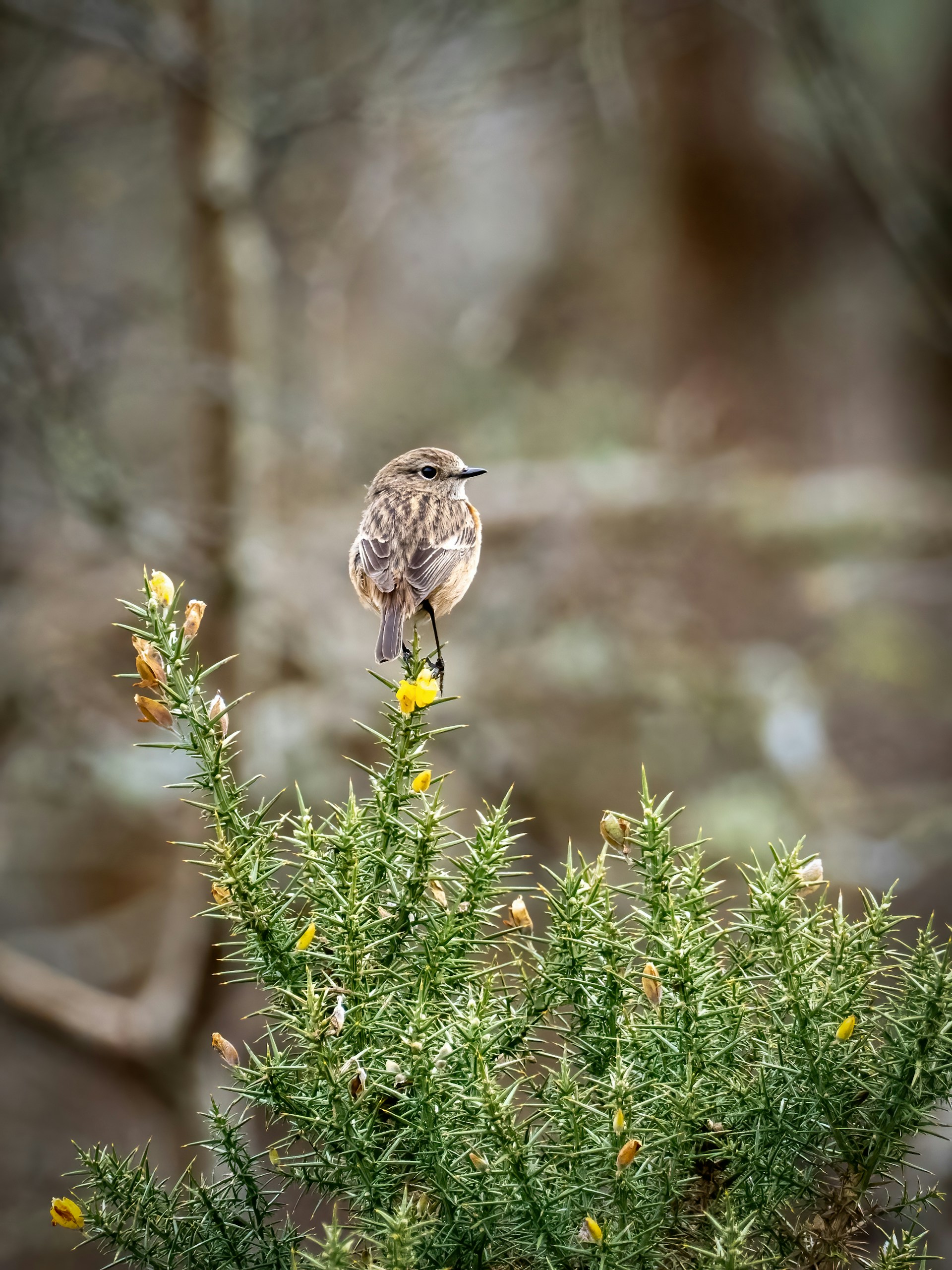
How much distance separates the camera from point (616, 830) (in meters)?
1.37

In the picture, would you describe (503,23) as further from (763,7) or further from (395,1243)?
(395,1243)

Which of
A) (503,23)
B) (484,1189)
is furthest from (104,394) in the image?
(484,1189)

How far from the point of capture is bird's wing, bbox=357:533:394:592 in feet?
8.55

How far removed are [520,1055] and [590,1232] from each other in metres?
0.30

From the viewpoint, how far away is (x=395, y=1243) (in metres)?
1.02

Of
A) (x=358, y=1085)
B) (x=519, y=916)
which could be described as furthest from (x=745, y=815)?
(x=358, y=1085)

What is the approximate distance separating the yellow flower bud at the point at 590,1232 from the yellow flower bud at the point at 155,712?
754mm

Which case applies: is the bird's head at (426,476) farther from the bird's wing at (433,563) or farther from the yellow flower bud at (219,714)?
the yellow flower bud at (219,714)

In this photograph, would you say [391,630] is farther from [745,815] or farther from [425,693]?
[745,815]

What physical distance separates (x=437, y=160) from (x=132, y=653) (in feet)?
10.8

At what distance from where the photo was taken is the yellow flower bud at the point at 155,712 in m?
1.28

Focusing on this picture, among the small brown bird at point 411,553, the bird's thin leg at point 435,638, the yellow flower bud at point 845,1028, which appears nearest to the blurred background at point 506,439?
the small brown bird at point 411,553

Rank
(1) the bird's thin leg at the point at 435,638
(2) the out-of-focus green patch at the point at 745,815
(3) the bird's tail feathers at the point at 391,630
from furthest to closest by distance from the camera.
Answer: (2) the out-of-focus green patch at the point at 745,815 → (3) the bird's tail feathers at the point at 391,630 → (1) the bird's thin leg at the point at 435,638

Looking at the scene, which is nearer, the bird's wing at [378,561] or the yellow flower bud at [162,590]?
the yellow flower bud at [162,590]
